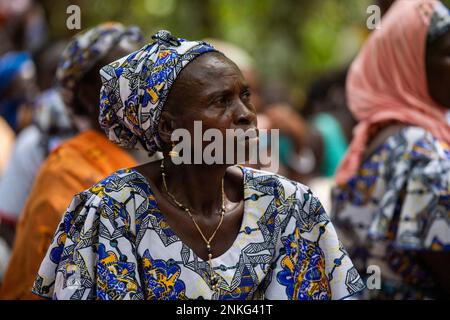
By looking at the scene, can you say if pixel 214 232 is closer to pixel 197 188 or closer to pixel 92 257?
pixel 197 188

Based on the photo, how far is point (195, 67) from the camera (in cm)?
278

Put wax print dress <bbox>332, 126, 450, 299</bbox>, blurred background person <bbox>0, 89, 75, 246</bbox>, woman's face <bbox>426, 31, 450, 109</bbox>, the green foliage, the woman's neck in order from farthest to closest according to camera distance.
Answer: the green foliage < blurred background person <bbox>0, 89, 75, 246</bbox> < woman's face <bbox>426, 31, 450, 109</bbox> < wax print dress <bbox>332, 126, 450, 299</bbox> < the woman's neck

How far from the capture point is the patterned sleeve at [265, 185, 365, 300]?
2795 millimetres

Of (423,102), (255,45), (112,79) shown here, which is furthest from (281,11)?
(112,79)

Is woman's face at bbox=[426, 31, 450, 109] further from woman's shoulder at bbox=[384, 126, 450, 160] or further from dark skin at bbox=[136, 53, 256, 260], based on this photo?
dark skin at bbox=[136, 53, 256, 260]

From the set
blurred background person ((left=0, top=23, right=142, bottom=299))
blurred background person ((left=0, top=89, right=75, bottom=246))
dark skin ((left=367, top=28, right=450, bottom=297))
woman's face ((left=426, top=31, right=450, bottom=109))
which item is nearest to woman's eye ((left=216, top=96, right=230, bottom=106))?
blurred background person ((left=0, top=23, right=142, bottom=299))

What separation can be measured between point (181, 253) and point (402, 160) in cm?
159

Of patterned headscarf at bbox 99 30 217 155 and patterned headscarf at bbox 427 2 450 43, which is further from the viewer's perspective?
patterned headscarf at bbox 427 2 450 43

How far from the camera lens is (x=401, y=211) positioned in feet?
12.8

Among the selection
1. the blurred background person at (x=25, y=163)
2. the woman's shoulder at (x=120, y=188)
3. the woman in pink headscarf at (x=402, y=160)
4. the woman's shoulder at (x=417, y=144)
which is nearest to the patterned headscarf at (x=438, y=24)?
the woman in pink headscarf at (x=402, y=160)
